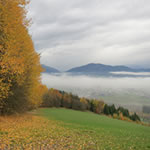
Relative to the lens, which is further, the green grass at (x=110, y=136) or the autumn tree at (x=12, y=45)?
the autumn tree at (x=12, y=45)

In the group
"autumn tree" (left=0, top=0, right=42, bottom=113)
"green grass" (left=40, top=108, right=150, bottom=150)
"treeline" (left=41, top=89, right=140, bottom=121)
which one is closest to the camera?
"green grass" (left=40, top=108, right=150, bottom=150)

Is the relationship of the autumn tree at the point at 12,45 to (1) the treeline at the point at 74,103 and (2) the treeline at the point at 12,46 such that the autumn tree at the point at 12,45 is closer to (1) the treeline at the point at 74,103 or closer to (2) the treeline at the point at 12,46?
(2) the treeline at the point at 12,46

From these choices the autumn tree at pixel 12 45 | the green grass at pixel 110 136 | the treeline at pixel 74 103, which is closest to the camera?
the green grass at pixel 110 136

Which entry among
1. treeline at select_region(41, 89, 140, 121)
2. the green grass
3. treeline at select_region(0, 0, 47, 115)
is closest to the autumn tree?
treeline at select_region(0, 0, 47, 115)

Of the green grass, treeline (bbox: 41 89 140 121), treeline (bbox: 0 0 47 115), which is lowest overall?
treeline (bbox: 41 89 140 121)

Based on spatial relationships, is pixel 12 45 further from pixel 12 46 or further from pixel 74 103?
pixel 74 103

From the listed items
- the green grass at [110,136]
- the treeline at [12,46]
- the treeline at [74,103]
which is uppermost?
the treeline at [12,46]

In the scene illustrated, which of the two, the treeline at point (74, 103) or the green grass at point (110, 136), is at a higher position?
→ the green grass at point (110, 136)

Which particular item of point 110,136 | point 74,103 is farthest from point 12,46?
point 74,103

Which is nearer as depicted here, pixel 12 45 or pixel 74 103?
pixel 12 45

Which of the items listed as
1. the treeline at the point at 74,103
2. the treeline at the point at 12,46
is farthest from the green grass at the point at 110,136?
the treeline at the point at 74,103

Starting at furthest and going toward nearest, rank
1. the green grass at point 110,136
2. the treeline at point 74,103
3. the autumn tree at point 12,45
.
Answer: the treeline at point 74,103, the autumn tree at point 12,45, the green grass at point 110,136

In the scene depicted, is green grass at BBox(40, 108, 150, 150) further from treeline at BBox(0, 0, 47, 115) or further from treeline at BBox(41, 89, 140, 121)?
treeline at BBox(41, 89, 140, 121)

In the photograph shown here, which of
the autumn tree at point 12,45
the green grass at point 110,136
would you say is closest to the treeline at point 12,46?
the autumn tree at point 12,45
